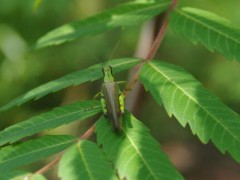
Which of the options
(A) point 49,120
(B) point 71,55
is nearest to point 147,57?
(A) point 49,120


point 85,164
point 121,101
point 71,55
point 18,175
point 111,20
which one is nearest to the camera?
point 85,164

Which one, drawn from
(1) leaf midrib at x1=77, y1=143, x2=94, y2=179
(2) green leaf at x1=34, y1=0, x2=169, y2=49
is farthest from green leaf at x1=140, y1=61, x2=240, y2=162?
(2) green leaf at x1=34, y1=0, x2=169, y2=49

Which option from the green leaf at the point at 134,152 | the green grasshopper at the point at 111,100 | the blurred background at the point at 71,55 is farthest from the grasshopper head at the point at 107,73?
the blurred background at the point at 71,55

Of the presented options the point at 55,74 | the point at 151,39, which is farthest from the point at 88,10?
the point at 151,39

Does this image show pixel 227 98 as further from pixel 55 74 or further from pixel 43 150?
pixel 43 150

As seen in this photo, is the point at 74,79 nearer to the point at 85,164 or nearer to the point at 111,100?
the point at 111,100

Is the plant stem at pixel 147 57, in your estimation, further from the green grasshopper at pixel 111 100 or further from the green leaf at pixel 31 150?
the green leaf at pixel 31 150

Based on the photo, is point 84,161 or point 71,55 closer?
point 84,161
